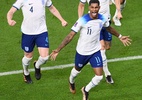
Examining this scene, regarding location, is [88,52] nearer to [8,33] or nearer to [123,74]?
[123,74]

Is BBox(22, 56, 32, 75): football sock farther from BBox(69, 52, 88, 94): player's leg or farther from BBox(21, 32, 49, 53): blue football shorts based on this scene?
BBox(69, 52, 88, 94): player's leg

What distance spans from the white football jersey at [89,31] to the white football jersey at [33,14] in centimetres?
131

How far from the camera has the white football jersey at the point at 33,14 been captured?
10.3 m

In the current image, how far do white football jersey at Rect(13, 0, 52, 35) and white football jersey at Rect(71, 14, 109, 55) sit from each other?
4.30ft

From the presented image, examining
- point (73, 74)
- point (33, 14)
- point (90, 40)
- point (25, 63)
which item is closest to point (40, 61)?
point (25, 63)

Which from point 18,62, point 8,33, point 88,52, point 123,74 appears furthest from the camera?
point 8,33

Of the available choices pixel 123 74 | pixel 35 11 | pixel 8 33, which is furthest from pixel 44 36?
pixel 8 33

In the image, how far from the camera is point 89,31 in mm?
9414

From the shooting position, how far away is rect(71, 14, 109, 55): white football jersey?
932 centimetres

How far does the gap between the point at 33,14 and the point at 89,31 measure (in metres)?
1.64

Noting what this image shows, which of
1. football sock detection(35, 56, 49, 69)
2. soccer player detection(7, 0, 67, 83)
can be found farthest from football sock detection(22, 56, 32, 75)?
football sock detection(35, 56, 49, 69)

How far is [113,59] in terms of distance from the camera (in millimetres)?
12312

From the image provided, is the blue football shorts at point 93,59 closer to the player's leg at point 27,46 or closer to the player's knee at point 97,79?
the player's knee at point 97,79

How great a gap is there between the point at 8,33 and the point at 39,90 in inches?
155
